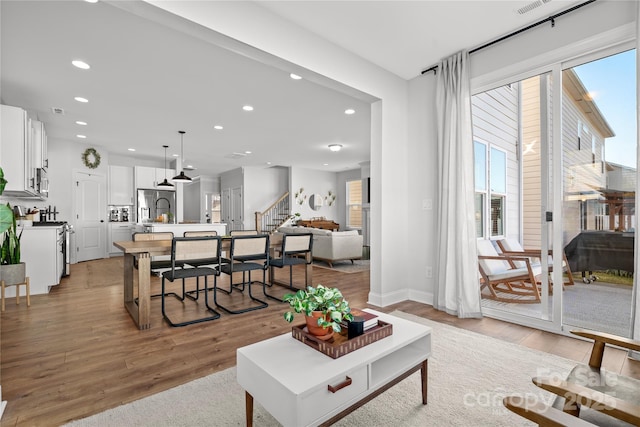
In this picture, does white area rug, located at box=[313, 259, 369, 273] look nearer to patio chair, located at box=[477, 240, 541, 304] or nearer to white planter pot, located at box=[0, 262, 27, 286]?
patio chair, located at box=[477, 240, 541, 304]

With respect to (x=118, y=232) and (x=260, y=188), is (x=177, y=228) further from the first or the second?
(x=260, y=188)

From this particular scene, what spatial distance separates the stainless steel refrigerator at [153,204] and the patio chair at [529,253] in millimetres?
7879

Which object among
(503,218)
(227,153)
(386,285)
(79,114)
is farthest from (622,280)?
(227,153)

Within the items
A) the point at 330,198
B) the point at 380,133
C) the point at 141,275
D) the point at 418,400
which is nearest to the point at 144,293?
the point at 141,275

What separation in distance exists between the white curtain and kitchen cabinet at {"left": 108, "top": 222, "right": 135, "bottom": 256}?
7.82 metres

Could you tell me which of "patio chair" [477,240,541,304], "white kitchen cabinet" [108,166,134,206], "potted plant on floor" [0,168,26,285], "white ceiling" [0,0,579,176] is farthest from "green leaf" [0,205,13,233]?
"white kitchen cabinet" [108,166,134,206]

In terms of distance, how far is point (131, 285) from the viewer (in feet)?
11.9

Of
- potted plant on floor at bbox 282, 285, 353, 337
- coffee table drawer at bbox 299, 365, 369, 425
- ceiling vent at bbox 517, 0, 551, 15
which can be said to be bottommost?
coffee table drawer at bbox 299, 365, 369, 425

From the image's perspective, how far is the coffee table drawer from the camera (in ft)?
3.83

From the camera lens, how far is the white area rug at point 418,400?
1608 mm

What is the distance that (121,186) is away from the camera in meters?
8.44

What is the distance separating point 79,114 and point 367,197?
7678mm

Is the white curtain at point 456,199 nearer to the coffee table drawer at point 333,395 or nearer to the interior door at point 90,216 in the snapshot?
the coffee table drawer at point 333,395

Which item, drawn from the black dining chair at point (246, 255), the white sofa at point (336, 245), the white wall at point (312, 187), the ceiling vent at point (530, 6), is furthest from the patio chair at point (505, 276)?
the white wall at point (312, 187)
